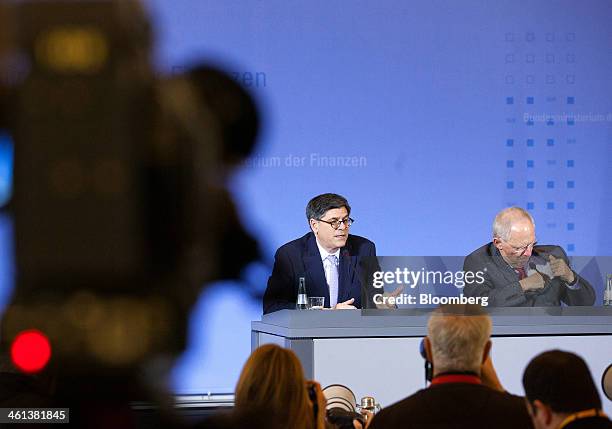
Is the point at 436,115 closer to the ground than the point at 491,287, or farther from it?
farther from it

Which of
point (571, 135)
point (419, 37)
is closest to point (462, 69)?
point (419, 37)

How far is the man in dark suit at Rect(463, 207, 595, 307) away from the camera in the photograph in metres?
3.99

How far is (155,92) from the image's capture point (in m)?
0.34

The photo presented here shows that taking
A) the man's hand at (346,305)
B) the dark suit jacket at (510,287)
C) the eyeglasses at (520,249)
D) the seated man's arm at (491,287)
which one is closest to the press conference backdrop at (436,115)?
the man's hand at (346,305)

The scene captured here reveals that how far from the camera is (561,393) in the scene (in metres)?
1.91

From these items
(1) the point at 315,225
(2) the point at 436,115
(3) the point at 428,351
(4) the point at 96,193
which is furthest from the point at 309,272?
(4) the point at 96,193

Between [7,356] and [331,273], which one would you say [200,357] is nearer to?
[7,356]

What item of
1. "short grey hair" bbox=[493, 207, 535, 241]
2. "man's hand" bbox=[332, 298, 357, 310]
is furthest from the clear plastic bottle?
"man's hand" bbox=[332, 298, 357, 310]

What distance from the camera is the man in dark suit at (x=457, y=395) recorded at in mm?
1987

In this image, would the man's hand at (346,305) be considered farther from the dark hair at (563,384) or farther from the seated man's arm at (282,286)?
the dark hair at (563,384)

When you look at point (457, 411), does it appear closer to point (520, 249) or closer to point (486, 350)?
point (486, 350)

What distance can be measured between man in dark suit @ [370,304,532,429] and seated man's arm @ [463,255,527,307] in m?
1.76

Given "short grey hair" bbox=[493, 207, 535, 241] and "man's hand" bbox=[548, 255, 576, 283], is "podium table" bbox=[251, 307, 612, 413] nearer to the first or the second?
"man's hand" bbox=[548, 255, 576, 283]

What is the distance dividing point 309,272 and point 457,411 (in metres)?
3.18
